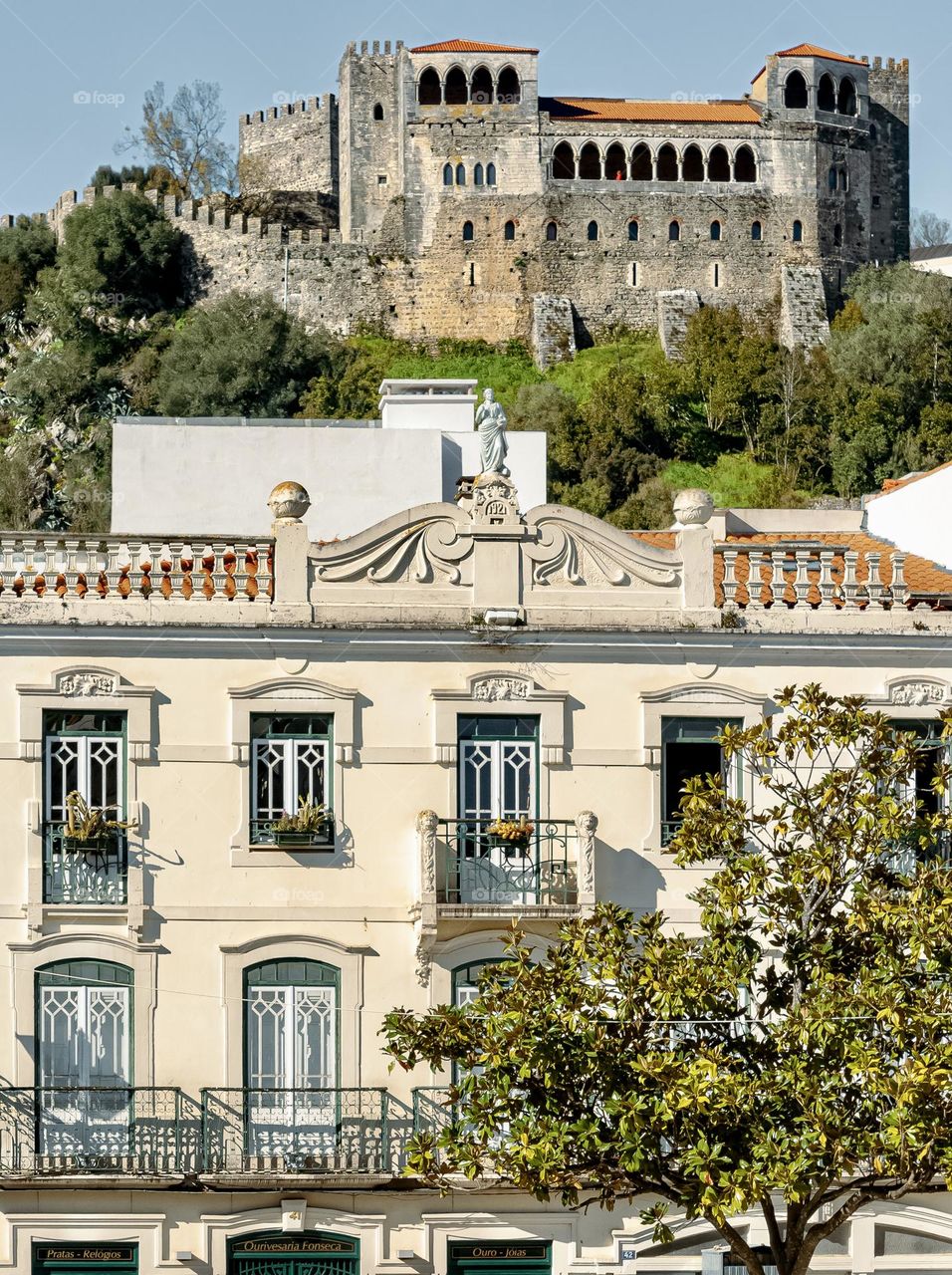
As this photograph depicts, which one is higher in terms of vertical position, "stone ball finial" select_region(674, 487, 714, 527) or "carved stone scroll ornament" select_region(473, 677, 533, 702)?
"stone ball finial" select_region(674, 487, 714, 527)

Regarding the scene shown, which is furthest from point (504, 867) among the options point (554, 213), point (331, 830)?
point (554, 213)

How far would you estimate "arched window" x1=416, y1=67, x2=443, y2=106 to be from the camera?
119m

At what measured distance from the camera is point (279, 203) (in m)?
126

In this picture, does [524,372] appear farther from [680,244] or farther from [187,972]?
[187,972]

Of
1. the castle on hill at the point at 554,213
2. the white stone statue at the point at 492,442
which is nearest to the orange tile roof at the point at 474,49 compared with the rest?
the castle on hill at the point at 554,213

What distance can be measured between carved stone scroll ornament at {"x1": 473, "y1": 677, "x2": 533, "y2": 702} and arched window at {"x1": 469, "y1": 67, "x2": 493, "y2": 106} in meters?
90.4

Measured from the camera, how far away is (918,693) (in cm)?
3084

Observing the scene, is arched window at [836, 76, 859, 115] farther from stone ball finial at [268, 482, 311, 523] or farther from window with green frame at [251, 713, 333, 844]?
window with green frame at [251, 713, 333, 844]

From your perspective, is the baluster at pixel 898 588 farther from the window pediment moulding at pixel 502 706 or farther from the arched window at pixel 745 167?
the arched window at pixel 745 167

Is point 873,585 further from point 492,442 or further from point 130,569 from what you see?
point 130,569

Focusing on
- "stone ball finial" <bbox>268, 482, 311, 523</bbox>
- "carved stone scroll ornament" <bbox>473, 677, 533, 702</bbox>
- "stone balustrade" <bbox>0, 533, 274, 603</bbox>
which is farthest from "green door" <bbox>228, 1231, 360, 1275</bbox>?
"stone ball finial" <bbox>268, 482, 311, 523</bbox>

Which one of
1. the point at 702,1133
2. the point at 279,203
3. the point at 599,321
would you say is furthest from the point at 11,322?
the point at 702,1133

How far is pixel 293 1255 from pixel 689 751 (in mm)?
7311

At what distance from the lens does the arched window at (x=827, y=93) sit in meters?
121
